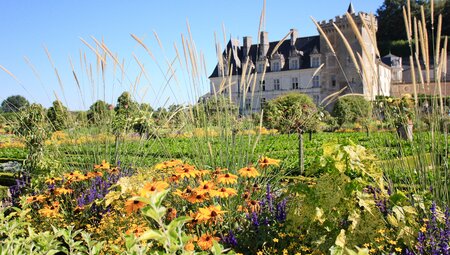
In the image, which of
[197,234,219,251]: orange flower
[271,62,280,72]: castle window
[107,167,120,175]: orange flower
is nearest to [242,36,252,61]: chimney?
[271,62,280,72]: castle window

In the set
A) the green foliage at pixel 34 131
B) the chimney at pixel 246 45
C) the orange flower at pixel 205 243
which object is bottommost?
the orange flower at pixel 205 243

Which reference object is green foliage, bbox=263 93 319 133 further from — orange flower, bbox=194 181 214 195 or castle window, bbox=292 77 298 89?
castle window, bbox=292 77 298 89

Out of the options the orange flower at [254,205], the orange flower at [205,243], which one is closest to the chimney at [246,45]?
the orange flower at [254,205]

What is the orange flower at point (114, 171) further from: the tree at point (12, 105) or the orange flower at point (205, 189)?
the tree at point (12, 105)

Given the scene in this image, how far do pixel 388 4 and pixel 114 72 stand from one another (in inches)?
1895

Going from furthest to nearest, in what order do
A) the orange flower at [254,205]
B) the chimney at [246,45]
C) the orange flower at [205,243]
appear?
the chimney at [246,45], the orange flower at [254,205], the orange flower at [205,243]

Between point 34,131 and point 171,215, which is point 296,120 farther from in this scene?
point 171,215

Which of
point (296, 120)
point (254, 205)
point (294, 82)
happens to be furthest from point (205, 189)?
point (294, 82)

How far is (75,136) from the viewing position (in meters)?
3.81

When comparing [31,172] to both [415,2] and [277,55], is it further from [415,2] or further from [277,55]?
[415,2]

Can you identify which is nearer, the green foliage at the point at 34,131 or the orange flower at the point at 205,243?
the orange flower at the point at 205,243

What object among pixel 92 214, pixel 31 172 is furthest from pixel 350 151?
pixel 31 172

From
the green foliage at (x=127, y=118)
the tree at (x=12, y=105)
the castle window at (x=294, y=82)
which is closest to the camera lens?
the green foliage at (x=127, y=118)

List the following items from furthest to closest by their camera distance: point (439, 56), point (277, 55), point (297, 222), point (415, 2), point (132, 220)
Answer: point (415, 2)
point (277, 55)
point (132, 220)
point (439, 56)
point (297, 222)
